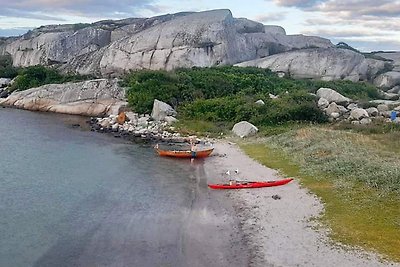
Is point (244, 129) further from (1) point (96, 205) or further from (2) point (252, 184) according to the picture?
(1) point (96, 205)

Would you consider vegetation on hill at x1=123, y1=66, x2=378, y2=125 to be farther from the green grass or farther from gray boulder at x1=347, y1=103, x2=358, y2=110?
the green grass

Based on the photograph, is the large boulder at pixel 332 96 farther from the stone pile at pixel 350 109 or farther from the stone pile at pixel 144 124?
the stone pile at pixel 144 124

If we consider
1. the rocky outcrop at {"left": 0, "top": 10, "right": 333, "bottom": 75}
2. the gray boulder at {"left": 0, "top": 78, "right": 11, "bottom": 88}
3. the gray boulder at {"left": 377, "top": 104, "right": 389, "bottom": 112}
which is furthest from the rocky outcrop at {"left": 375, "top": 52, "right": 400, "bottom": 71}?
the gray boulder at {"left": 0, "top": 78, "right": 11, "bottom": 88}

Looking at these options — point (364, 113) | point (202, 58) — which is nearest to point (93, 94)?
point (202, 58)

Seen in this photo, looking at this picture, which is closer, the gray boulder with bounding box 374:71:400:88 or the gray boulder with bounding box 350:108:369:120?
the gray boulder with bounding box 350:108:369:120

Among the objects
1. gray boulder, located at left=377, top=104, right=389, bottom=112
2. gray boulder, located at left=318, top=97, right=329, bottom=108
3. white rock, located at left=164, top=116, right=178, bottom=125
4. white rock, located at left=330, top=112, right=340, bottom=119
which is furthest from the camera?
gray boulder, located at left=318, top=97, right=329, bottom=108

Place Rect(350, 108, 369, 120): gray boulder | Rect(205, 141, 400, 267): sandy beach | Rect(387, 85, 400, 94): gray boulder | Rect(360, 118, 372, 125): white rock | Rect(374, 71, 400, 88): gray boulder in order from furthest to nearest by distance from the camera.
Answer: Rect(374, 71, 400, 88): gray boulder
Rect(387, 85, 400, 94): gray boulder
Rect(350, 108, 369, 120): gray boulder
Rect(360, 118, 372, 125): white rock
Rect(205, 141, 400, 267): sandy beach

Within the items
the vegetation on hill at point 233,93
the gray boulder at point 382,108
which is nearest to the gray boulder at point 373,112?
the gray boulder at point 382,108

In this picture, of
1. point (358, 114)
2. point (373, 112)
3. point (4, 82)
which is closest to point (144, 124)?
point (358, 114)
